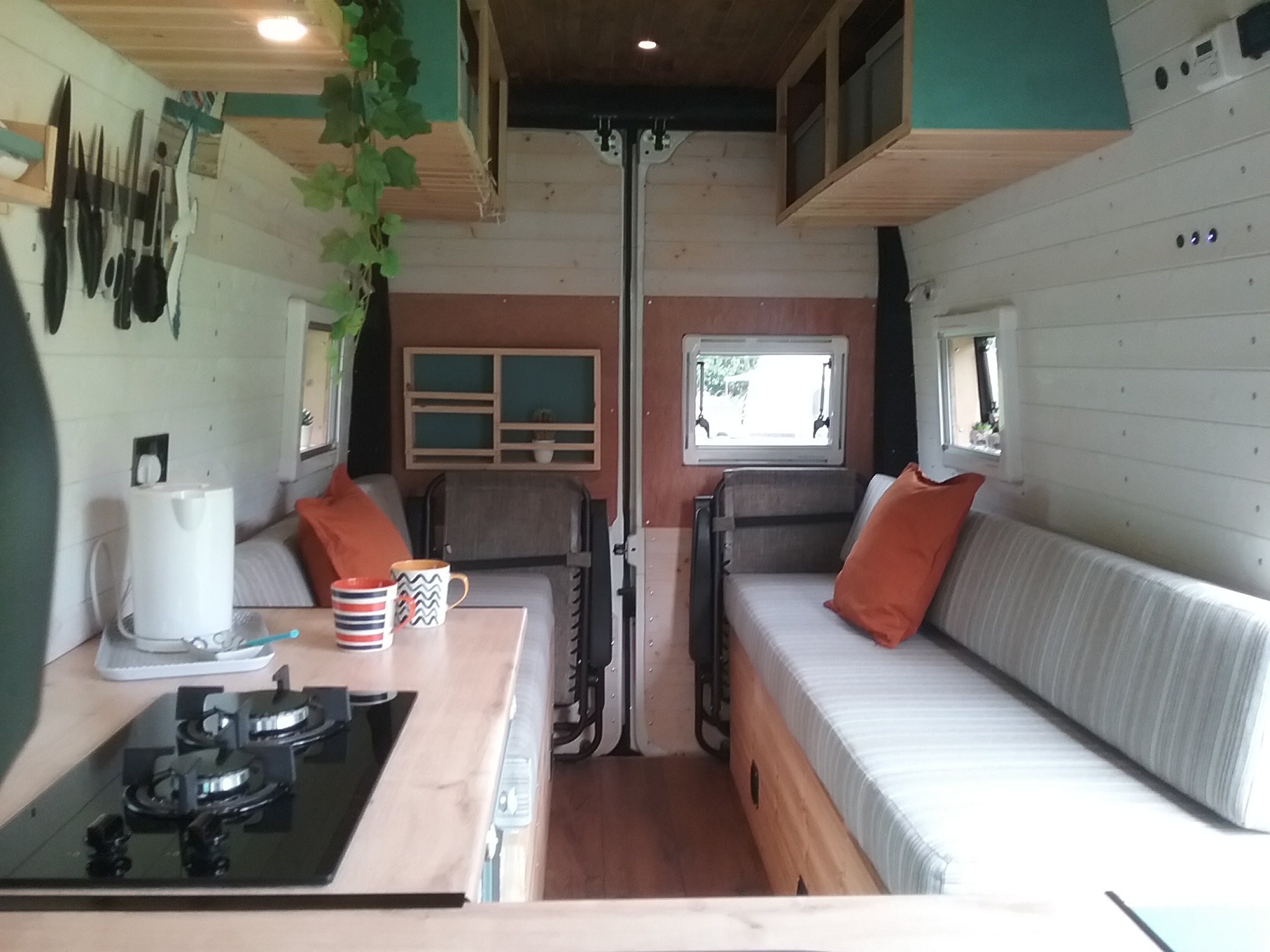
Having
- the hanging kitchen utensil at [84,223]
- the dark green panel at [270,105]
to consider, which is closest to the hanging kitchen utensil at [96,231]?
the hanging kitchen utensil at [84,223]

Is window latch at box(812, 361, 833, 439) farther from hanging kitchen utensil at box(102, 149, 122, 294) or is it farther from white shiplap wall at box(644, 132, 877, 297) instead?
hanging kitchen utensil at box(102, 149, 122, 294)

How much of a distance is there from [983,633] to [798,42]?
188cm

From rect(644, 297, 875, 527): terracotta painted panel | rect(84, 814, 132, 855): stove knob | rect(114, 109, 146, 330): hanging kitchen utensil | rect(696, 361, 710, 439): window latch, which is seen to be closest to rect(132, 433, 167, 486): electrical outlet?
rect(114, 109, 146, 330): hanging kitchen utensil

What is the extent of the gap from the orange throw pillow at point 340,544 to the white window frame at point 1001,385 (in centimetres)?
174

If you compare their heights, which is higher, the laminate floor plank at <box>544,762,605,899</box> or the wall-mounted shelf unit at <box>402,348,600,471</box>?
the wall-mounted shelf unit at <box>402,348,600,471</box>

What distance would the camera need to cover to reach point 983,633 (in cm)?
251

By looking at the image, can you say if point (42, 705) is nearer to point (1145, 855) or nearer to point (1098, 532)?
point (1145, 855)

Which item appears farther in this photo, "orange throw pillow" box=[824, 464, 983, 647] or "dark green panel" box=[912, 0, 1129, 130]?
"orange throw pillow" box=[824, 464, 983, 647]

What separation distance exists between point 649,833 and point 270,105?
7.66 ft

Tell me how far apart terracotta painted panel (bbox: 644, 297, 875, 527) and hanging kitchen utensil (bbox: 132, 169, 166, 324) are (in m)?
2.06

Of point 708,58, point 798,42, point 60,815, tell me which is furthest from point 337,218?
point 60,815

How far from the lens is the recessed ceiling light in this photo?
1497 millimetres

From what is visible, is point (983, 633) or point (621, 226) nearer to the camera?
point (983, 633)

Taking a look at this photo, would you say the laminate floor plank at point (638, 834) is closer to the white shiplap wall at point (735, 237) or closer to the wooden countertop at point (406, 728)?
the wooden countertop at point (406, 728)
